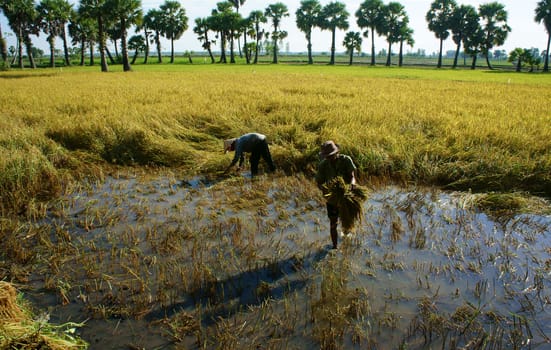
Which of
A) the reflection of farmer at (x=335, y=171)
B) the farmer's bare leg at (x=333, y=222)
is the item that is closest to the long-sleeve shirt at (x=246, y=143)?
the reflection of farmer at (x=335, y=171)

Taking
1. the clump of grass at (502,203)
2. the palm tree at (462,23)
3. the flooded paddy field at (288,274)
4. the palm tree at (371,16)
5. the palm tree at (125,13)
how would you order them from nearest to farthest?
the flooded paddy field at (288,274)
the clump of grass at (502,203)
the palm tree at (125,13)
the palm tree at (462,23)
the palm tree at (371,16)

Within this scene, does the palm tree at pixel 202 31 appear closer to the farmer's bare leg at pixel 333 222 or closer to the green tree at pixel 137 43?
the green tree at pixel 137 43

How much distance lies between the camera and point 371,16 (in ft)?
207

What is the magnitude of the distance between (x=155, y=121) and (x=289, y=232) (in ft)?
19.7

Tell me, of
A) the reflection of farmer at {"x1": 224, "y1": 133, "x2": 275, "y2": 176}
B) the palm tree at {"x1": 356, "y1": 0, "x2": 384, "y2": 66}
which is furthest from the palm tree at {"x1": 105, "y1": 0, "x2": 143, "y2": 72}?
the palm tree at {"x1": 356, "y1": 0, "x2": 384, "y2": 66}

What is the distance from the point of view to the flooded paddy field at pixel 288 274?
2.91 meters

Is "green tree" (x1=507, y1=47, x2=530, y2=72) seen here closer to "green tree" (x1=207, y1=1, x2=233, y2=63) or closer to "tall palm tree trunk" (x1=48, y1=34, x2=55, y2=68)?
"green tree" (x1=207, y1=1, x2=233, y2=63)

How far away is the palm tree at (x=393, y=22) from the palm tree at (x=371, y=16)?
1.03 meters

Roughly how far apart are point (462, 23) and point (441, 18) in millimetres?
3983

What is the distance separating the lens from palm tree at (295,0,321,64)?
6569 cm

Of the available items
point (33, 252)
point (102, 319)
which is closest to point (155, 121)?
point (33, 252)

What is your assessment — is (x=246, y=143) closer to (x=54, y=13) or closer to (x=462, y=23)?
(x=54, y=13)

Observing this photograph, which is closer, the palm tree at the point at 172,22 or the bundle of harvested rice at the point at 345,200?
the bundle of harvested rice at the point at 345,200

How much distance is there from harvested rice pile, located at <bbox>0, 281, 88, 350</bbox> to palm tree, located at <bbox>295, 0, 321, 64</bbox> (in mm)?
66844
